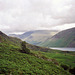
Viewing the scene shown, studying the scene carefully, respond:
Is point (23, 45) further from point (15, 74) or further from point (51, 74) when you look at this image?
point (15, 74)

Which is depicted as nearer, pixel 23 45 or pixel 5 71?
pixel 5 71

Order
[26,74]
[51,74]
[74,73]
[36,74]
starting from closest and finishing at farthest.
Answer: [26,74] < [36,74] < [51,74] < [74,73]

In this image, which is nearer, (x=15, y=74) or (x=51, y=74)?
(x=15, y=74)

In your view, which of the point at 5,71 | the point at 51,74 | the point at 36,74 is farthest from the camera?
the point at 51,74

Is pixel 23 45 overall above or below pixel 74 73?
above

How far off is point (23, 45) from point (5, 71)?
34630 millimetres

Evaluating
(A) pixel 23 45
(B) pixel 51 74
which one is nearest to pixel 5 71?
(B) pixel 51 74

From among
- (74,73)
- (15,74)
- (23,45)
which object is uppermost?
(23,45)

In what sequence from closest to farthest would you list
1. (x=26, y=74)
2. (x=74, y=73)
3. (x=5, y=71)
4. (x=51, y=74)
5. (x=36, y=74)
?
(x=5, y=71)
(x=26, y=74)
(x=36, y=74)
(x=51, y=74)
(x=74, y=73)

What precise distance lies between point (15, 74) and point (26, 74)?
164 inches

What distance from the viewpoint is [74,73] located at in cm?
5450

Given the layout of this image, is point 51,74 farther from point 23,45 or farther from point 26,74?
point 23,45

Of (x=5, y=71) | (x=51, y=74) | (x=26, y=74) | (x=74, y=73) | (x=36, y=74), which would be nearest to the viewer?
(x=5, y=71)

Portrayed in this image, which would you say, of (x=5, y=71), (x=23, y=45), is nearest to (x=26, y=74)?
(x=5, y=71)
